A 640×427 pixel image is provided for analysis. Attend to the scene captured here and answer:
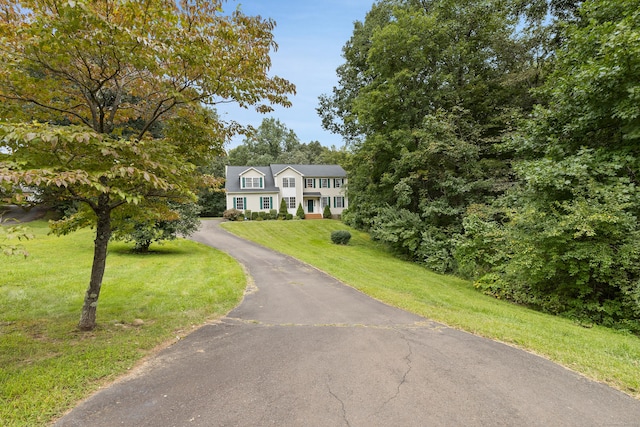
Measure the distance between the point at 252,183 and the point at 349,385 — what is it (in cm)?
3228

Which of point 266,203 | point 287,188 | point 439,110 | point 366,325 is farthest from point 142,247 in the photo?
point 287,188

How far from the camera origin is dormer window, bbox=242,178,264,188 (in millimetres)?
34219

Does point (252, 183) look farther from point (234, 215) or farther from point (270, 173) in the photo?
point (234, 215)

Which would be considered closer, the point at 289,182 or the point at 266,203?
the point at 266,203

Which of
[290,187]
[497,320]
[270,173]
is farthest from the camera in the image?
[270,173]

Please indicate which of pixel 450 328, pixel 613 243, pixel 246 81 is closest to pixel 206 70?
pixel 246 81

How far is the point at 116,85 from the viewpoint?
5055 mm

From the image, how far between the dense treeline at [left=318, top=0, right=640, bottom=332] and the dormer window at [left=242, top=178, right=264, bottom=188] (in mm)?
13443

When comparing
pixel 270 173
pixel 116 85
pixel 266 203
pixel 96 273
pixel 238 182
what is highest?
pixel 270 173

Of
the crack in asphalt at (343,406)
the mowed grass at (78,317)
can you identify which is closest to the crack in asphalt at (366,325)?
the mowed grass at (78,317)

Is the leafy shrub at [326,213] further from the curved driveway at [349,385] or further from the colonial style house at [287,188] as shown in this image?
the curved driveway at [349,385]

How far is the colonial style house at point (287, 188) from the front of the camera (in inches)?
1319

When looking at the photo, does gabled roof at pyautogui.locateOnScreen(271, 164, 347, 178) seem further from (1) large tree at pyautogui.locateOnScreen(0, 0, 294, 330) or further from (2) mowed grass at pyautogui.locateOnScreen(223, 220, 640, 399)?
(1) large tree at pyautogui.locateOnScreen(0, 0, 294, 330)

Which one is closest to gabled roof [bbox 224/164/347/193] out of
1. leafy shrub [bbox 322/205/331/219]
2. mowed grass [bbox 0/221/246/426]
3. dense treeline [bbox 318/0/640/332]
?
leafy shrub [bbox 322/205/331/219]
